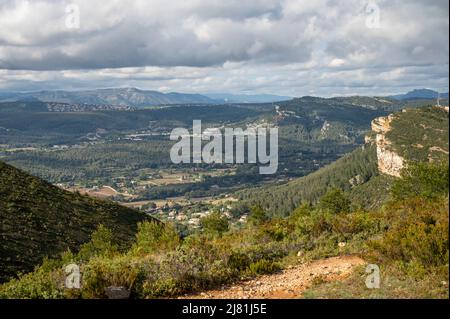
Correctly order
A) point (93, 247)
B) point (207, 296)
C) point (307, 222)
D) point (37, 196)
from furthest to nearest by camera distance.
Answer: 1. point (37, 196)
2. point (93, 247)
3. point (307, 222)
4. point (207, 296)

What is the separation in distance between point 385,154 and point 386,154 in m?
0.69

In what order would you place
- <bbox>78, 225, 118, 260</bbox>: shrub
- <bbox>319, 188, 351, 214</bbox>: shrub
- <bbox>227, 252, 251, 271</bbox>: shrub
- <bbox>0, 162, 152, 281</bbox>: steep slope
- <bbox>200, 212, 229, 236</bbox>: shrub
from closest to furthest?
<bbox>227, 252, 251, 271</bbox>: shrub → <bbox>78, 225, 118, 260</bbox>: shrub → <bbox>0, 162, 152, 281</bbox>: steep slope → <bbox>200, 212, 229, 236</bbox>: shrub → <bbox>319, 188, 351, 214</bbox>: shrub

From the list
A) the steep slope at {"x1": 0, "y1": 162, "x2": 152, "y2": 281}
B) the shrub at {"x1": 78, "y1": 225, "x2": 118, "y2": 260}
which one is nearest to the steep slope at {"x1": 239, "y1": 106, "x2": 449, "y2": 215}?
the steep slope at {"x1": 0, "y1": 162, "x2": 152, "y2": 281}

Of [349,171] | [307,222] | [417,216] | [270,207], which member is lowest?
[270,207]

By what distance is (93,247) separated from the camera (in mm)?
31516

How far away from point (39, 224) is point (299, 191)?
109628 millimetres

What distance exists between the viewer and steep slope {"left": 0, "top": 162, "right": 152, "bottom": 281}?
105 feet

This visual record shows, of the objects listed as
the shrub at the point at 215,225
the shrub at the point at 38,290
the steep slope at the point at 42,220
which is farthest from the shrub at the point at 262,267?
the shrub at the point at 215,225

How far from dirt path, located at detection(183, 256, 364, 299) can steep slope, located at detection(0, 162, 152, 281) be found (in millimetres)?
19294

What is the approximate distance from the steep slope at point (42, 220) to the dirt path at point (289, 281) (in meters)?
19.3

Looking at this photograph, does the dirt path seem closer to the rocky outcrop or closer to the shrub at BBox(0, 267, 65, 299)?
the shrub at BBox(0, 267, 65, 299)
